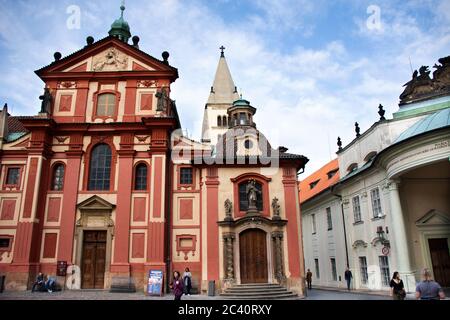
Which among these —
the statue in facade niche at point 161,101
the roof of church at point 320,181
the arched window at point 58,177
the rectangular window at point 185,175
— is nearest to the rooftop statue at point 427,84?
the roof of church at point 320,181

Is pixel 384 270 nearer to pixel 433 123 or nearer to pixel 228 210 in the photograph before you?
pixel 433 123

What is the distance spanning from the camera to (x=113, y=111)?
23.8 meters

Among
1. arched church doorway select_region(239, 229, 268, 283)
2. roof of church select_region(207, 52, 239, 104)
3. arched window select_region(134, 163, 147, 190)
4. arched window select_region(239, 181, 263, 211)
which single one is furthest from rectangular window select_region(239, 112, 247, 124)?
roof of church select_region(207, 52, 239, 104)

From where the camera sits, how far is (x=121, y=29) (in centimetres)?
3316

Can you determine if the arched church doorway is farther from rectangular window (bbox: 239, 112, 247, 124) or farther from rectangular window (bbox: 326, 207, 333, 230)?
rectangular window (bbox: 326, 207, 333, 230)

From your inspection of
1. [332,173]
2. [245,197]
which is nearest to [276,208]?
[245,197]

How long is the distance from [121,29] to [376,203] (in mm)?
26757

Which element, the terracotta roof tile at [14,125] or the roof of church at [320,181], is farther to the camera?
the roof of church at [320,181]

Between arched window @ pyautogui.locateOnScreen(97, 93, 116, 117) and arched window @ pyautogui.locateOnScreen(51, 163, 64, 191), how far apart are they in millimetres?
4259

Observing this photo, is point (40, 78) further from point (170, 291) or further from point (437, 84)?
point (437, 84)

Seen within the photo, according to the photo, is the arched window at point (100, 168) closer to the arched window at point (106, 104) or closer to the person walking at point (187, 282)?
the arched window at point (106, 104)

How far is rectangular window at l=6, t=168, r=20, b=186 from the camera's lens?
22281mm

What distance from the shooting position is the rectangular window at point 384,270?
21.7 meters

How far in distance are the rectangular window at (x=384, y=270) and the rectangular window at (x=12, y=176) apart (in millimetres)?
23520
